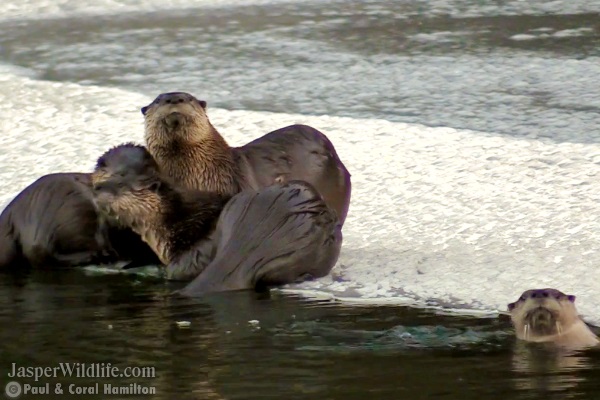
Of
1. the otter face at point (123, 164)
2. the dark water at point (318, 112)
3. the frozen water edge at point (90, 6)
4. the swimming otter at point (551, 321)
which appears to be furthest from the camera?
the frozen water edge at point (90, 6)

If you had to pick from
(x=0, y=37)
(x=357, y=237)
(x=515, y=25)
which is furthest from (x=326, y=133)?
(x=0, y=37)

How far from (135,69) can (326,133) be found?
242 centimetres

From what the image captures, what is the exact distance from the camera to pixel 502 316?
4938mm

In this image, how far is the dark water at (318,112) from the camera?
410 cm

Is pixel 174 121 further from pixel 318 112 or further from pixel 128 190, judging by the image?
pixel 318 112

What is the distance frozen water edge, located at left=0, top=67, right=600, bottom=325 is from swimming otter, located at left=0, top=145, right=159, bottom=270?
631mm

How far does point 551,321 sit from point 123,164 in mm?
2420

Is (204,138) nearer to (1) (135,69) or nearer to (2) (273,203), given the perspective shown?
(2) (273,203)

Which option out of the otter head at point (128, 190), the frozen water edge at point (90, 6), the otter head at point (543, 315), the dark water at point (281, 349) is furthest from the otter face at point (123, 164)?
the frozen water edge at point (90, 6)

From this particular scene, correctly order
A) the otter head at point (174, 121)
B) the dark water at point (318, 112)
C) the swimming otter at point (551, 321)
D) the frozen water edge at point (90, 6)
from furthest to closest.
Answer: the frozen water edge at point (90, 6), the otter head at point (174, 121), the swimming otter at point (551, 321), the dark water at point (318, 112)

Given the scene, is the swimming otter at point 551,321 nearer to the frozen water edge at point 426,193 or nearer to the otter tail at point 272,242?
the frozen water edge at point 426,193

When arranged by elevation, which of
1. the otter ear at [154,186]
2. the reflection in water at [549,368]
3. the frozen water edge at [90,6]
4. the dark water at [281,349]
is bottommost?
the reflection in water at [549,368]

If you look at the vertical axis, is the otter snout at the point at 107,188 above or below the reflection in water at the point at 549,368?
above

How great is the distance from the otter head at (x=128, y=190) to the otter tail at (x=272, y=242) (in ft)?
1.47
